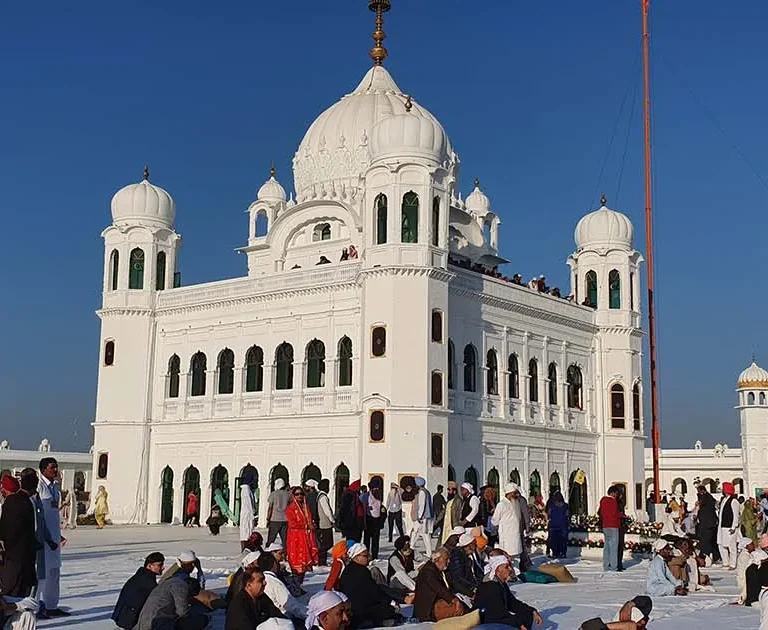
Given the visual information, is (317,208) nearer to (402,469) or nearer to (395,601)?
(402,469)

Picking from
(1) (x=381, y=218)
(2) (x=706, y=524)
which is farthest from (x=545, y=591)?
(1) (x=381, y=218)

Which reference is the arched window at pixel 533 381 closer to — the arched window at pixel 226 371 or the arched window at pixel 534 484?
the arched window at pixel 534 484

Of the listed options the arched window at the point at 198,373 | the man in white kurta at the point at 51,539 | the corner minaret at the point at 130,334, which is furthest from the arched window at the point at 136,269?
the man in white kurta at the point at 51,539

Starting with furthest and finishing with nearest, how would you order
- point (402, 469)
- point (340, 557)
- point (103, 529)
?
point (103, 529), point (402, 469), point (340, 557)

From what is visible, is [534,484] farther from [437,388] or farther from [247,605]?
[247,605]

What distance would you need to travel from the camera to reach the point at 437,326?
30609mm

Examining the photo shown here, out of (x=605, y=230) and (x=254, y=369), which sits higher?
(x=605, y=230)

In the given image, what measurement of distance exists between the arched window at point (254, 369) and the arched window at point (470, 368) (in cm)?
641

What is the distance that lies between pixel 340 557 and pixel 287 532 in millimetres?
4349

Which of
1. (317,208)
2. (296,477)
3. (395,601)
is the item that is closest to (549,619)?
(395,601)

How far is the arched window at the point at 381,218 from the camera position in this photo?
31156 millimetres

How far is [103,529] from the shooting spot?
103 feet

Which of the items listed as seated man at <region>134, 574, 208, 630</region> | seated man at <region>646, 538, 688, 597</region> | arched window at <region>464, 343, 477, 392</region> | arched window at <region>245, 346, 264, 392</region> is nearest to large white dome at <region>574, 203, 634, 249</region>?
arched window at <region>464, 343, 477, 392</region>

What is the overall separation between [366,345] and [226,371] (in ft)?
22.8
